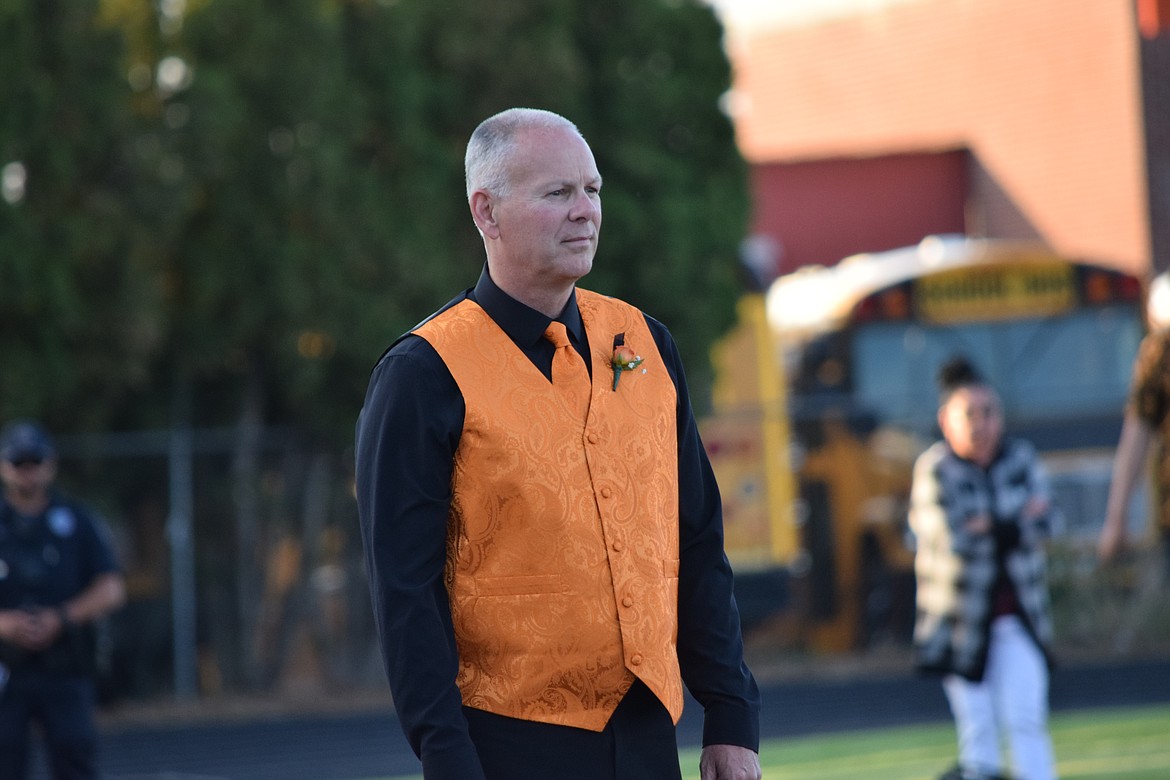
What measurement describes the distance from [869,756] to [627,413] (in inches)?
338

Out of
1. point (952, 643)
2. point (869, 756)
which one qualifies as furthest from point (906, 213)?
point (952, 643)

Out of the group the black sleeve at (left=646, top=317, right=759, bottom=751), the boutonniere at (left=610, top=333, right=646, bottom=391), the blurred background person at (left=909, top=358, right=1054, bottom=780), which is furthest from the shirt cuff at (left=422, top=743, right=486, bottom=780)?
the blurred background person at (left=909, top=358, right=1054, bottom=780)

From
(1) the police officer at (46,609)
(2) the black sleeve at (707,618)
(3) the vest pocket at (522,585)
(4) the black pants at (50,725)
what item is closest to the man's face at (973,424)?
(1) the police officer at (46,609)

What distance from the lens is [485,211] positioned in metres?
3.38

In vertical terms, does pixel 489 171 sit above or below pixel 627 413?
above

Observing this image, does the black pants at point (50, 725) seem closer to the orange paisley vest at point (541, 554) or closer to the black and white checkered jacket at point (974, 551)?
the black and white checkered jacket at point (974, 551)

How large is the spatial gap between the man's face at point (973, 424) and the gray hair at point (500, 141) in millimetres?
4941

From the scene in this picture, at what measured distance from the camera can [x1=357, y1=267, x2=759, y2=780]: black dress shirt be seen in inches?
122

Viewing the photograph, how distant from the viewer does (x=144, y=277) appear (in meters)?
14.2

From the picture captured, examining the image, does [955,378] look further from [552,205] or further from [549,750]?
[549,750]

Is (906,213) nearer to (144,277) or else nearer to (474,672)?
(144,277)

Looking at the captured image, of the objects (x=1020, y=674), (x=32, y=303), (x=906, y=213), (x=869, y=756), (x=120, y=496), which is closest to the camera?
(x=1020, y=674)

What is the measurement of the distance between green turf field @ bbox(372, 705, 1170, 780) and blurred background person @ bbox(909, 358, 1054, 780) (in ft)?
6.63

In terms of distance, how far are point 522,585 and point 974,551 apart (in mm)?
5173
